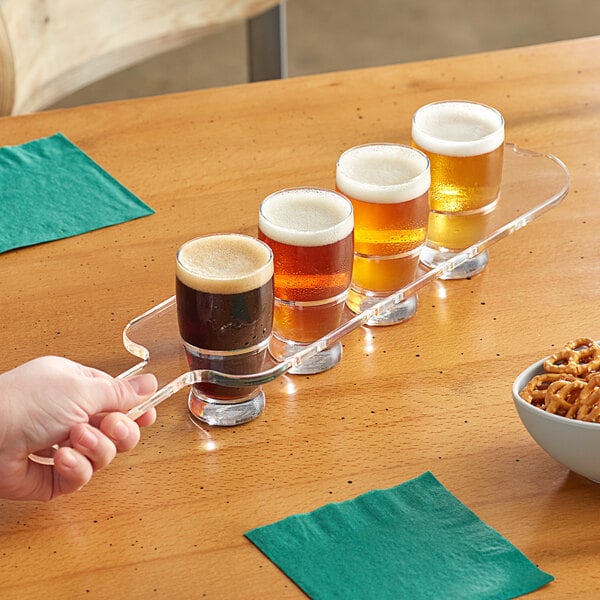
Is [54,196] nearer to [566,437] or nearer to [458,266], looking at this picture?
[458,266]

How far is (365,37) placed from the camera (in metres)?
3.64

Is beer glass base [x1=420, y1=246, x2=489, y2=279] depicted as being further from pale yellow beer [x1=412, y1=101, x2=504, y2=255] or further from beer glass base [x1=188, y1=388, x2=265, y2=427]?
beer glass base [x1=188, y1=388, x2=265, y2=427]

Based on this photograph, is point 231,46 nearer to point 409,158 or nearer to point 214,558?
point 409,158

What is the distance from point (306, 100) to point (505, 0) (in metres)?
2.57

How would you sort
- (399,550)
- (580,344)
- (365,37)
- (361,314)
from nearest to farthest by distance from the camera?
(399,550) → (580,344) → (361,314) → (365,37)

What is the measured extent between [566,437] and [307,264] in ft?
0.90

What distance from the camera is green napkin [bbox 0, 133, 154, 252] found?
121 centimetres

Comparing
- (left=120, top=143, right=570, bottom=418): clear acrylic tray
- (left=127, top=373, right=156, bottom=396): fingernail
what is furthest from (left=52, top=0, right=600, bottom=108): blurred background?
(left=127, top=373, right=156, bottom=396): fingernail

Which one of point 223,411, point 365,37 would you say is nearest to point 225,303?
point 223,411

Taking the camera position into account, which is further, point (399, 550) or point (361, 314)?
point (361, 314)

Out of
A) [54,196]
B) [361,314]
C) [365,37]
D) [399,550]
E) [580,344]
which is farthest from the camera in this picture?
[365,37]

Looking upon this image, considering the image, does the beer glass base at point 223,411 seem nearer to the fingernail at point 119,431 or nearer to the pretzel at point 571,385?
the fingernail at point 119,431

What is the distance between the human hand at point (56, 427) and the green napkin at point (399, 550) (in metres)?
0.13

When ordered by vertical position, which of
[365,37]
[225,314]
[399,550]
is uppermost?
[225,314]
